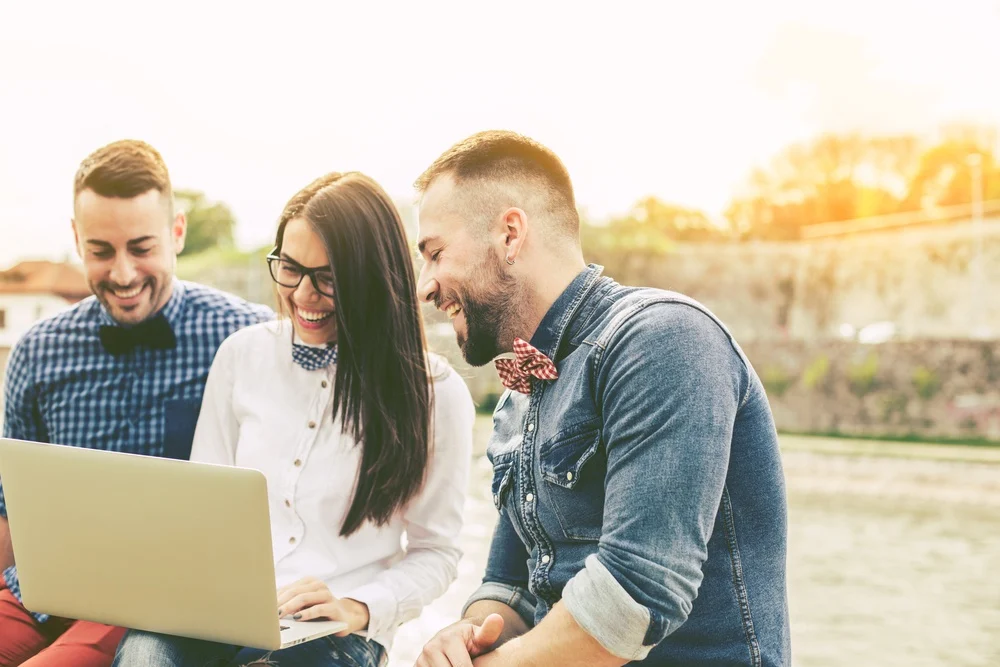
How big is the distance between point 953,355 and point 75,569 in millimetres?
18162

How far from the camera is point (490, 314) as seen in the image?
1392mm

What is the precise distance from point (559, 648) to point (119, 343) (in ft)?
4.36

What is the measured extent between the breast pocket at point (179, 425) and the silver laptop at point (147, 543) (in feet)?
1.90

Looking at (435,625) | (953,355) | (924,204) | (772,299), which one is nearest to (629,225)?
A: (772,299)

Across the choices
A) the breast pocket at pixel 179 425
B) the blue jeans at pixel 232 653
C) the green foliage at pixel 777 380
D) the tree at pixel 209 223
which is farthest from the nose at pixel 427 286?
the tree at pixel 209 223

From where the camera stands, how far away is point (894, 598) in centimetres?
708

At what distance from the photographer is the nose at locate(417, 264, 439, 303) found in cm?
141

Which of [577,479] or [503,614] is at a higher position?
[577,479]

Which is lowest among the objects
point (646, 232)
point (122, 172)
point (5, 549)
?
→ point (646, 232)

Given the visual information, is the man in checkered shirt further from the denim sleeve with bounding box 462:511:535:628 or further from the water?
the water

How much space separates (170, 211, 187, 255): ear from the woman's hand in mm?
974

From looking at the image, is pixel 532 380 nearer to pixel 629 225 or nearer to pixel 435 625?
pixel 435 625

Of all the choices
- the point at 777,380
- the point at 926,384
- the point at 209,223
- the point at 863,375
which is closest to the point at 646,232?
the point at 777,380

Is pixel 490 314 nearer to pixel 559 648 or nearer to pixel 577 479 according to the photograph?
pixel 577 479
